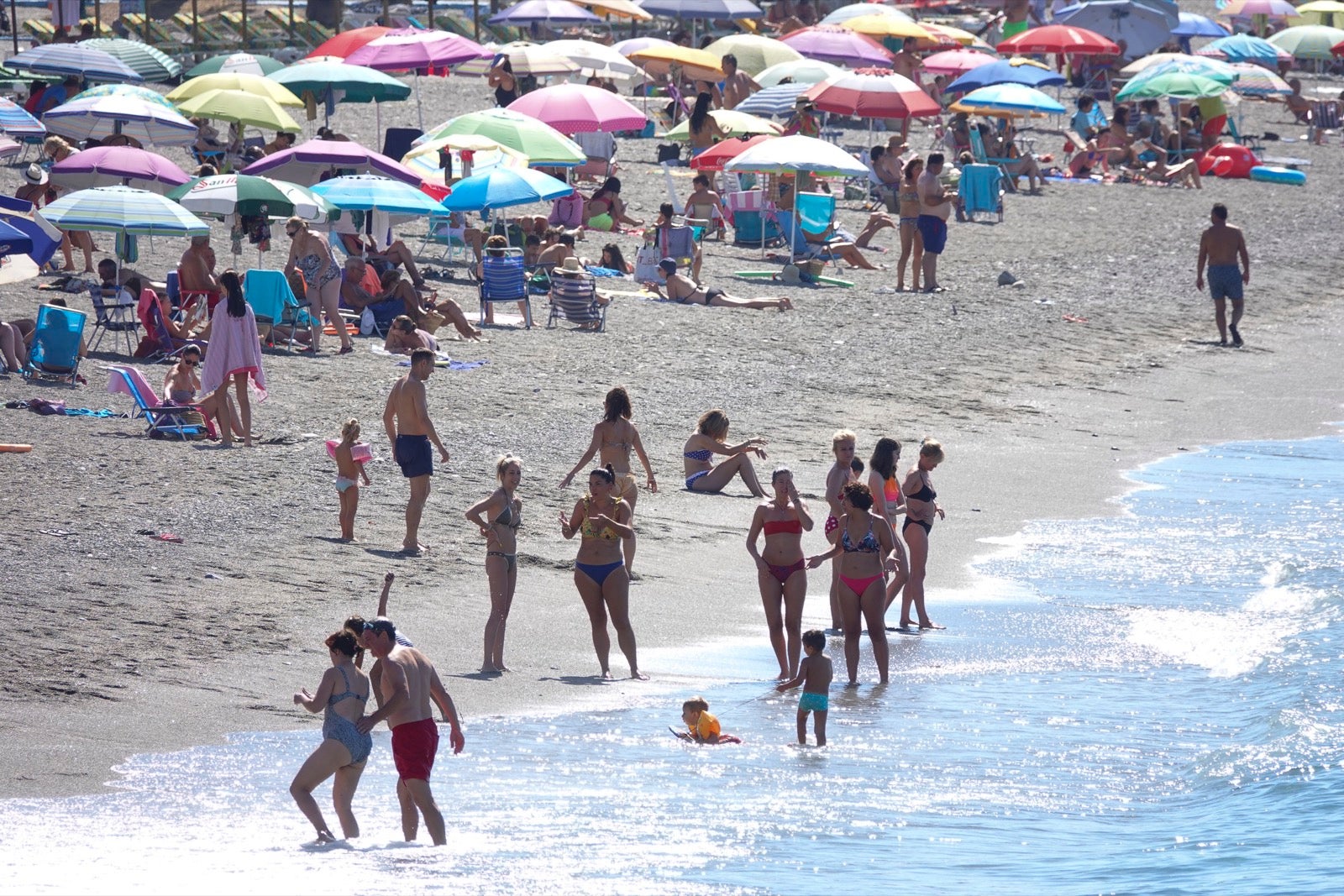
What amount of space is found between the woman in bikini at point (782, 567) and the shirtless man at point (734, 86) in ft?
64.4

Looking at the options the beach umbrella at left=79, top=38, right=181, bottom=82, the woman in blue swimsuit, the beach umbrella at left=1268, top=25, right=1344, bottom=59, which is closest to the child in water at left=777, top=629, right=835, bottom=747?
the woman in blue swimsuit

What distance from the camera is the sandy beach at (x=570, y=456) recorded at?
894 centimetres

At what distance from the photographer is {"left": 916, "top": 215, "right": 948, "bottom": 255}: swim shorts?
1980 centimetres

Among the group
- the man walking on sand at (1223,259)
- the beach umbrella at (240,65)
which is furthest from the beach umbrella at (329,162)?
the man walking on sand at (1223,259)

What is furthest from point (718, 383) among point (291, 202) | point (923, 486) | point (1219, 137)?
point (1219, 137)

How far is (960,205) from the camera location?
82.4 feet

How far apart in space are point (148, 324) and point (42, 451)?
9.53 feet

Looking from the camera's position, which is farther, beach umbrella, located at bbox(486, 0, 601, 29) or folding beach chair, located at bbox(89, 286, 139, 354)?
beach umbrella, located at bbox(486, 0, 601, 29)

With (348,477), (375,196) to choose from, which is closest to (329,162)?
(375,196)

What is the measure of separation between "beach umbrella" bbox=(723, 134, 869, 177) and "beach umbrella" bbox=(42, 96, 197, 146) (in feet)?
20.7

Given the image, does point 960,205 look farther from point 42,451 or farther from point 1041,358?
point 42,451

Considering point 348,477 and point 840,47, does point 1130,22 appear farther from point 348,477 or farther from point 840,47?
point 348,477

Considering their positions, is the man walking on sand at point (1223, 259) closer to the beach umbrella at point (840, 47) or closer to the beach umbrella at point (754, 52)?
the beach umbrella at point (840, 47)

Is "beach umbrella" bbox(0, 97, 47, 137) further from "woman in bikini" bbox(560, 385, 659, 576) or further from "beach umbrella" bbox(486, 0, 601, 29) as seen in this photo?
"woman in bikini" bbox(560, 385, 659, 576)
